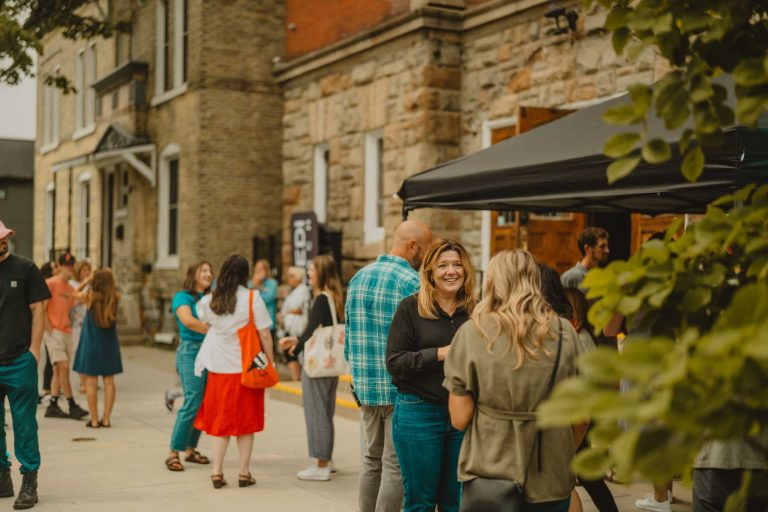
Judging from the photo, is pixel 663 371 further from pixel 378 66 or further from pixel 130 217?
pixel 130 217

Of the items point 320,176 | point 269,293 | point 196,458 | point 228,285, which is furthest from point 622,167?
point 320,176

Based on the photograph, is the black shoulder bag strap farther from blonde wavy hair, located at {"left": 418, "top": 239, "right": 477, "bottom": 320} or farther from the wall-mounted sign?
the wall-mounted sign

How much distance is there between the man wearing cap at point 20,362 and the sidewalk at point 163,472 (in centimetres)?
22

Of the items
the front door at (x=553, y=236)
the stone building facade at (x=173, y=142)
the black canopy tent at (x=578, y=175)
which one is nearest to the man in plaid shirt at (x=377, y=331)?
the black canopy tent at (x=578, y=175)

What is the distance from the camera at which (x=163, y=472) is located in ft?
27.6

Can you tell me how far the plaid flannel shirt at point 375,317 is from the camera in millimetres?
5809

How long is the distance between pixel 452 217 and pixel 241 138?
273 inches

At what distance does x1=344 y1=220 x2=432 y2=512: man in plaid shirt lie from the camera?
19.1ft

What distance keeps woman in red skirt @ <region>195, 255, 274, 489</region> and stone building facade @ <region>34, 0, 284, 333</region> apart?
11.4 metres

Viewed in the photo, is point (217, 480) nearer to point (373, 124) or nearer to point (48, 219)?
point (373, 124)

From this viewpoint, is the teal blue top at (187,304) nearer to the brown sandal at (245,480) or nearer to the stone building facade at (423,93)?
the brown sandal at (245,480)

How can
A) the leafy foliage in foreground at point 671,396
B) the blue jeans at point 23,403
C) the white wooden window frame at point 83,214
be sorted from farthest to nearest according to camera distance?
the white wooden window frame at point 83,214
the blue jeans at point 23,403
the leafy foliage in foreground at point 671,396

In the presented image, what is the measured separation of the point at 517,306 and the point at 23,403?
4433 millimetres

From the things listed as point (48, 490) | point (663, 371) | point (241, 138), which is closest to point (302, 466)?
point (48, 490)
